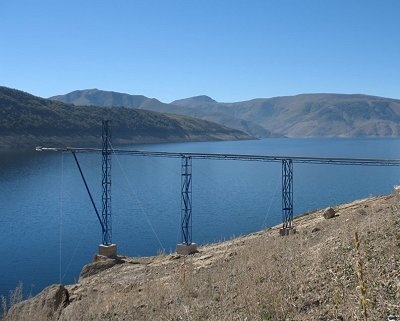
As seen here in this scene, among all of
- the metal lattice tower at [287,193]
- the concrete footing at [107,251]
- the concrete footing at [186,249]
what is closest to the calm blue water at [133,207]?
the concrete footing at [107,251]

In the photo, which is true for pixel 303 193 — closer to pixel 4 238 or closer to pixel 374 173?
pixel 374 173

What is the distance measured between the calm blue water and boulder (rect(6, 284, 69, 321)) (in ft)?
35.3

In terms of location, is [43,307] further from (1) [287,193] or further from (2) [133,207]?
(2) [133,207]

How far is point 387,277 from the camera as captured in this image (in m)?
7.46

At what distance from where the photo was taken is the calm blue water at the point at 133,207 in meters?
33.0

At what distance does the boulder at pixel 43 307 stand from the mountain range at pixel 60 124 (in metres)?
88.4

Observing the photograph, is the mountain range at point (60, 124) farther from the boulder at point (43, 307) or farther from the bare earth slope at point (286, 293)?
the bare earth slope at point (286, 293)

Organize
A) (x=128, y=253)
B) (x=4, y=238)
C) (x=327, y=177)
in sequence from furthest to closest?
(x=327, y=177) < (x=4, y=238) < (x=128, y=253)

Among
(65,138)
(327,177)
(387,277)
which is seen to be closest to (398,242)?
(387,277)

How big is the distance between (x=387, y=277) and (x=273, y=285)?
188cm

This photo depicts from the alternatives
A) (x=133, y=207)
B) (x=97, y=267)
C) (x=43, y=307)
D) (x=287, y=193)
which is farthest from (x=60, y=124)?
(x=43, y=307)

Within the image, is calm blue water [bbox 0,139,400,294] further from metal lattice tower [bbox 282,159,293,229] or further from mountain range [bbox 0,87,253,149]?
mountain range [bbox 0,87,253,149]

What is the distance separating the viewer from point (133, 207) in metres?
48.9

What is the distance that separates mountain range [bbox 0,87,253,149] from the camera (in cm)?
12256
